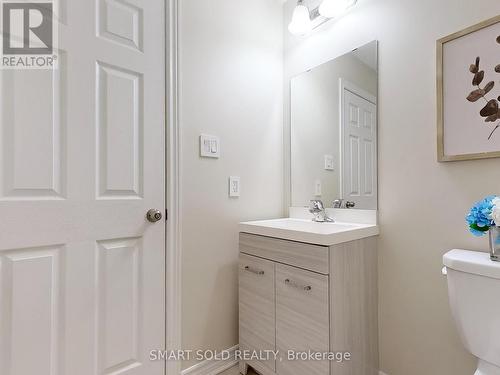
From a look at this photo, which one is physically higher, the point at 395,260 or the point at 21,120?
the point at 21,120

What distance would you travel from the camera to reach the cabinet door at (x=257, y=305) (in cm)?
134

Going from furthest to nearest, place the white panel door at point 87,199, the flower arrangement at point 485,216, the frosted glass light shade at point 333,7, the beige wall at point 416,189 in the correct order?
the frosted glass light shade at point 333,7, the beige wall at point 416,189, the white panel door at point 87,199, the flower arrangement at point 485,216

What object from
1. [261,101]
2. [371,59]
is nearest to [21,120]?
[261,101]

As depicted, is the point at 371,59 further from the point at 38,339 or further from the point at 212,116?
the point at 38,339

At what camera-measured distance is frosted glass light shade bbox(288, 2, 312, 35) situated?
1659 mm

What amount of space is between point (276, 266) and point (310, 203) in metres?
0.57

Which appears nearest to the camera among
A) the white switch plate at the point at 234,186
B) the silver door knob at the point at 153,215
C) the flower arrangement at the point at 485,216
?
the flower arrangement at the point at 485,216

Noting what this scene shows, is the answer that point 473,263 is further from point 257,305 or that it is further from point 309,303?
point 257,305

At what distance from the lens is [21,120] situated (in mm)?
989

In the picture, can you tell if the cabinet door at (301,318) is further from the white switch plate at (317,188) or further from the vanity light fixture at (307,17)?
the vanity light fixture at (307,17)

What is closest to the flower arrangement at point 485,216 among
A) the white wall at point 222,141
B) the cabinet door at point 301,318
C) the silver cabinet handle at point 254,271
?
the cabinet door at point 301,318

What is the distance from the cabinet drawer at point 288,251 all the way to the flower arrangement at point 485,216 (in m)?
0.51

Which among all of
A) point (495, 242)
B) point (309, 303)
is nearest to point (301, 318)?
point (309, 303)

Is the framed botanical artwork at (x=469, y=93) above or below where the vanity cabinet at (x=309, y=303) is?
above
